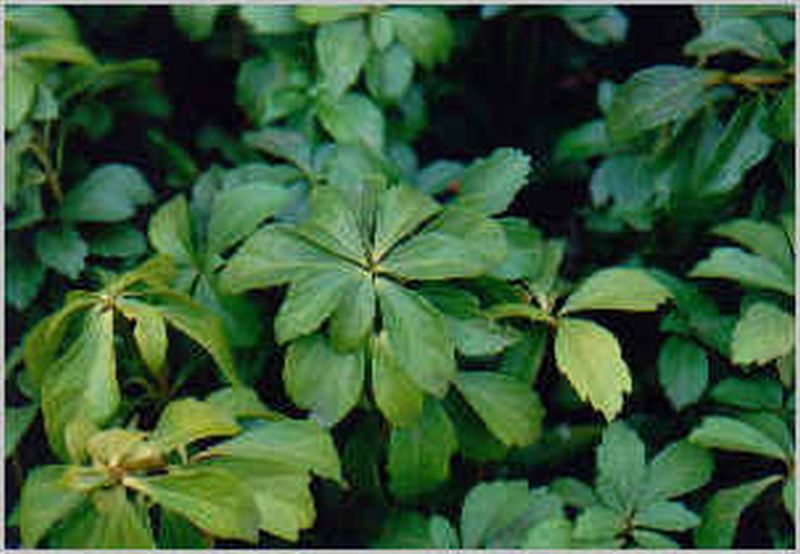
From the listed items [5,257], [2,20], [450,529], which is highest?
[2,20]

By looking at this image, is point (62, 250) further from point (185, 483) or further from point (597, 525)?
point (597, 525)

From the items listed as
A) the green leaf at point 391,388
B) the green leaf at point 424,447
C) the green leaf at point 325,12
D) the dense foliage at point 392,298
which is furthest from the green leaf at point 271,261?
the green leaf at point 325,12

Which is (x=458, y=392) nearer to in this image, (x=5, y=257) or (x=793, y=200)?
(x=793, y=200)

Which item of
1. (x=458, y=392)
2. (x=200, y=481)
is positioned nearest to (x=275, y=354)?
(x=458, y=392)

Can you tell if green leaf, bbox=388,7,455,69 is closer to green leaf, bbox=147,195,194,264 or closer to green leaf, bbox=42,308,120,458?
green leaf, bbox=147,195,194,264

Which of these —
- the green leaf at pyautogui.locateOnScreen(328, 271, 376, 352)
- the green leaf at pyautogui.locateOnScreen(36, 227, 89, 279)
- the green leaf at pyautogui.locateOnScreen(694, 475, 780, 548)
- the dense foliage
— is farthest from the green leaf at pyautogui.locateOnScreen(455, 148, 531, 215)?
the green leaf at pyautogui.locateOnScreen(36, 227, 89, 279)

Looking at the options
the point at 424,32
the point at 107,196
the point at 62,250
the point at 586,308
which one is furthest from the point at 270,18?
the point at 586,308
